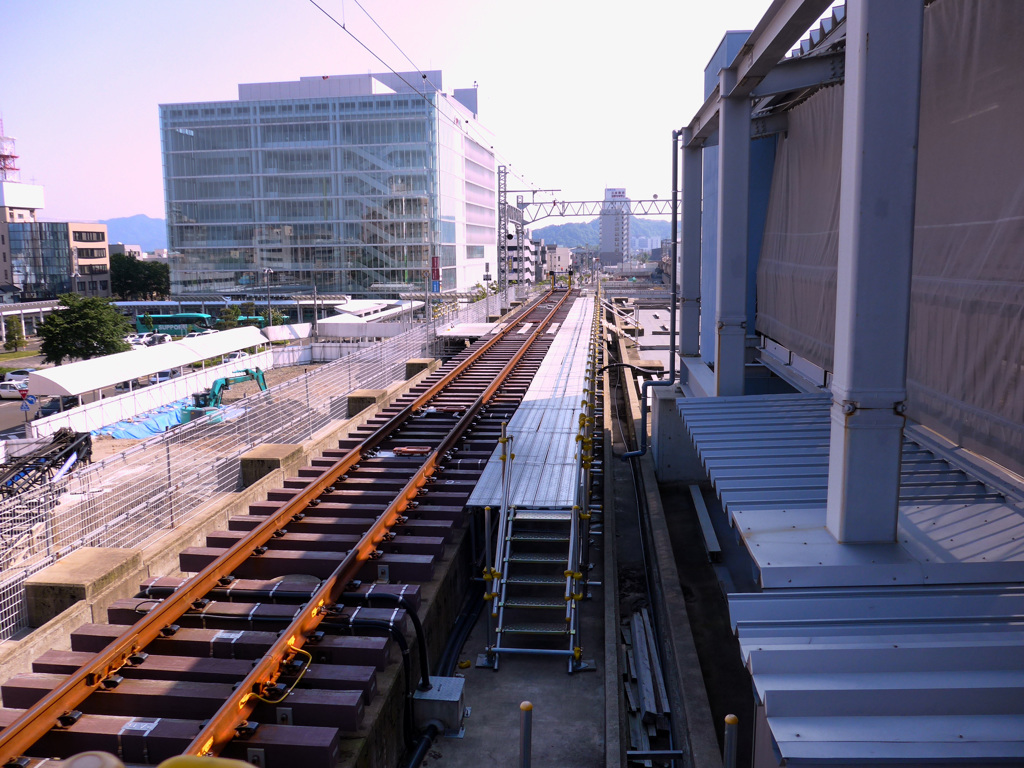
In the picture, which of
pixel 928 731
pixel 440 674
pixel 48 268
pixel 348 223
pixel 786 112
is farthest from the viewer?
pixel 48 268

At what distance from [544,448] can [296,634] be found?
485 centimetres

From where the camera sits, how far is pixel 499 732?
616 centimetres

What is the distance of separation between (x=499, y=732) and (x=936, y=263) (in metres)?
5.56

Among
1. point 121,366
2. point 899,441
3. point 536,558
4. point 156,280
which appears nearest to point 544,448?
point 536,558

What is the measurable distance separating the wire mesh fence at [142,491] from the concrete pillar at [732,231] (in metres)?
6.86

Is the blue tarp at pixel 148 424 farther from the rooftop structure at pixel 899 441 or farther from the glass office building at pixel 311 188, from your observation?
the glass office building at pixel 311 188

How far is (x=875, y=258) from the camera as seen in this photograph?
15.9 ft

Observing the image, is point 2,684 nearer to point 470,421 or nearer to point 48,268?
point 470,421

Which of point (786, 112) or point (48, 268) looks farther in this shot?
point (48, 268)

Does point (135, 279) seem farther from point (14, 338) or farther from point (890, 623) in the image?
point (890, 623)

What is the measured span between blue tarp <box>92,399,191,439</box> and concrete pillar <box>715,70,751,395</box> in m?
21.0

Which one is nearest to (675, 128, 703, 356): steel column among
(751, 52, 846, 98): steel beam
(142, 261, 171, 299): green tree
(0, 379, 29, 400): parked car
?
(751, 52, 846, 98): steel beam

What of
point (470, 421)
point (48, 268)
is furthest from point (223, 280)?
point (470, 421)

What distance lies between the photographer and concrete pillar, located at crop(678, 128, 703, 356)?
15344mm
